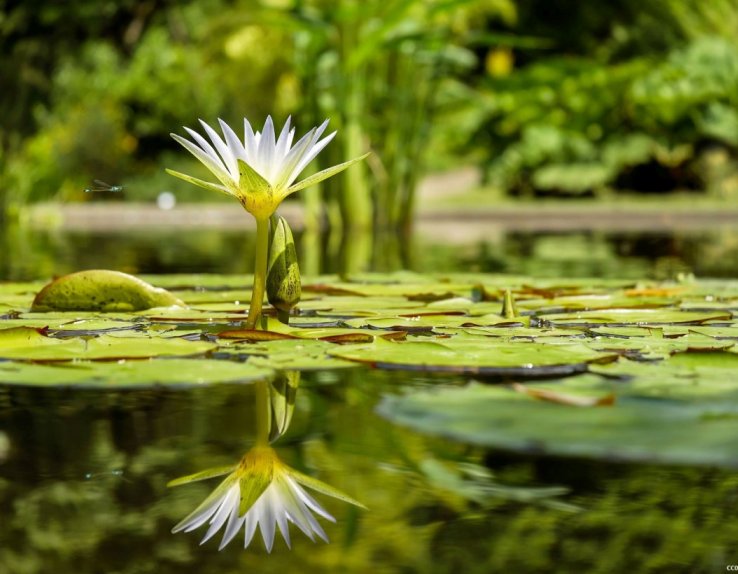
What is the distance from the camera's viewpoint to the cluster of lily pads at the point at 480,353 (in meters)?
1.60

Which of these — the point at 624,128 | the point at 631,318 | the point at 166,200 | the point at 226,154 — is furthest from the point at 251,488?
the point at 166,200

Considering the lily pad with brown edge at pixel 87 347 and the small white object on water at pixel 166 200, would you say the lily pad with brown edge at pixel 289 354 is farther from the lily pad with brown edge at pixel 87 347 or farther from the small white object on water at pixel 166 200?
the small white object on water at pixel 166 200

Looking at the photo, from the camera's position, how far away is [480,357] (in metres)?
2.17

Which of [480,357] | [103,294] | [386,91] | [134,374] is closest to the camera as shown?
[134,374]

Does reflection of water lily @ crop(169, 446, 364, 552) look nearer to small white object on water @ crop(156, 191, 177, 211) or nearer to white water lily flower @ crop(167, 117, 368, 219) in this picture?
white water lily flower @ crop(167, 117, 368, 219)

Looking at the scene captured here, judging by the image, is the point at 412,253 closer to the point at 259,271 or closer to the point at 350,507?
the point at 259,271

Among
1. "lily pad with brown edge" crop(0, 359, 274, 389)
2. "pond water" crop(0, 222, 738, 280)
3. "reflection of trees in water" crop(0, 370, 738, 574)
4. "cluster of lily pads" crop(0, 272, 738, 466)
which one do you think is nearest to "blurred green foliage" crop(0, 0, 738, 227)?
"pond water" crop(0, 222, 738, 280)

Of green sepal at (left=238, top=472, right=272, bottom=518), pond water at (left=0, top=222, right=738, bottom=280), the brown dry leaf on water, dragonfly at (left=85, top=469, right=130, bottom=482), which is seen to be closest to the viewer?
green sepal at (left=238, top=472, right=272, bottom=518)

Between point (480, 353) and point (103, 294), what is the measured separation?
3.71 feet

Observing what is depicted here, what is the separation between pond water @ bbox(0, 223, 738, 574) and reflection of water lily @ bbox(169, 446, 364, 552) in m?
0.02

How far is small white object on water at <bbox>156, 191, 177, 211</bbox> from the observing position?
504 inches

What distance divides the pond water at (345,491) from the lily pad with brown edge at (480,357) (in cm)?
3

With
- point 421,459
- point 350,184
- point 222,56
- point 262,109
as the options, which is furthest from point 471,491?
point 262,109

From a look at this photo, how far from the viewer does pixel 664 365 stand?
2.09 meters
